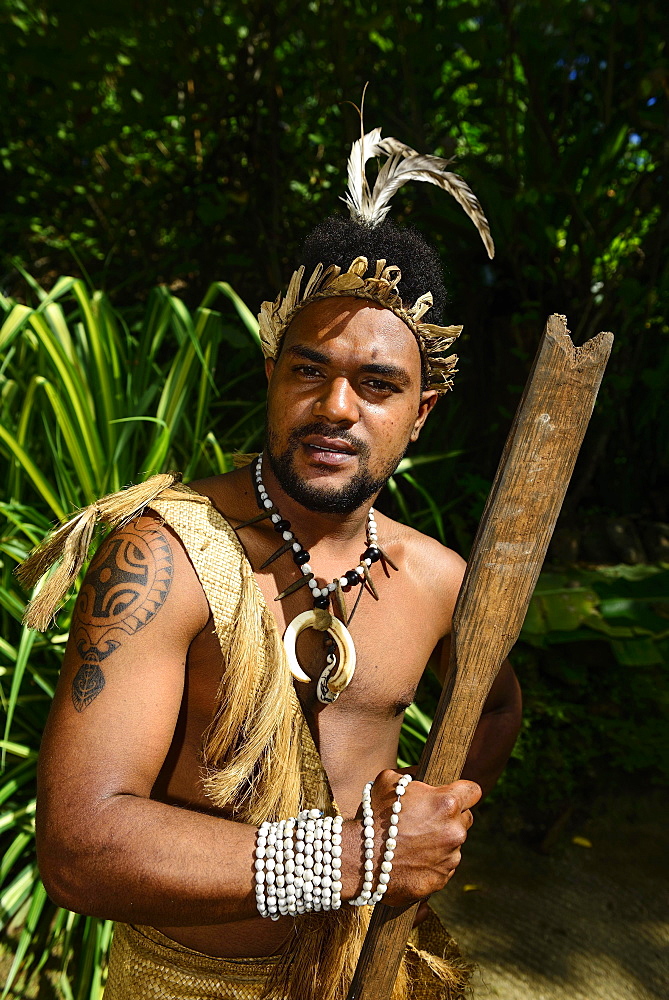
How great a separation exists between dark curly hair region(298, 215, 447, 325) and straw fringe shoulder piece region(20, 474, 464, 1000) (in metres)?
0.53

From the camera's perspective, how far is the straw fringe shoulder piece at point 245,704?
1370mm

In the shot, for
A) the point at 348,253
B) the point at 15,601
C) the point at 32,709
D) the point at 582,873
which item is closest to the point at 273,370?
the point at 348,253

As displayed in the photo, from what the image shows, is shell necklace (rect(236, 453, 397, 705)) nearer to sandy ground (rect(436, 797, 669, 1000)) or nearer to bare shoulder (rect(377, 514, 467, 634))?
bare shoulder (rect(377, 514, 467, 634))

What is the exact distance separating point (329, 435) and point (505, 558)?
0.39 metres

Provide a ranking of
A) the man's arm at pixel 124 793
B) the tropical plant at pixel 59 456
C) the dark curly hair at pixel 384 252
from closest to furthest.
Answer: the man's arm at pixel 124 793
the dark curly hair at pixel 384 252
the tropical plant at pixel 59 456

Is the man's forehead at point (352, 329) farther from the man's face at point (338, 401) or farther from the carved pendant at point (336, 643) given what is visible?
the carved pendant at point (336, 643)

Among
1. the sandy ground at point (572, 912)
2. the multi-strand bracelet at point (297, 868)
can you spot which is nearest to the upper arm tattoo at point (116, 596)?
the multi-strand bracelet at point (297, 868)

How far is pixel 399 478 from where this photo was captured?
4090 millimetres

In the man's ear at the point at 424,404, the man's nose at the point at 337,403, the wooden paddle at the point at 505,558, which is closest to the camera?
the wooden paddle at the point at 505,558

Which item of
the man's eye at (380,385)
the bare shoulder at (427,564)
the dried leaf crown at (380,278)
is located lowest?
the bare shoulder at (427,564)

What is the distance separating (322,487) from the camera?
1.48 m

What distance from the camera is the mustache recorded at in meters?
1.46

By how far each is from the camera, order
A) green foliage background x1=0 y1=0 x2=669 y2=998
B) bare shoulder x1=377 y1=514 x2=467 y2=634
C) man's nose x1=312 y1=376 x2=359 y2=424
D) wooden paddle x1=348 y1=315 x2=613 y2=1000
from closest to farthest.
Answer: wooden paddle x1=348 y1=315 x2=613 y2=1000 → man's nose x1=312 y1=376 x2=359 y2=424 → bare shoulder x1=377 y1=514 x2=467 y2=634 → green foliage background x1=0 y1=0 x2=669 y2=998

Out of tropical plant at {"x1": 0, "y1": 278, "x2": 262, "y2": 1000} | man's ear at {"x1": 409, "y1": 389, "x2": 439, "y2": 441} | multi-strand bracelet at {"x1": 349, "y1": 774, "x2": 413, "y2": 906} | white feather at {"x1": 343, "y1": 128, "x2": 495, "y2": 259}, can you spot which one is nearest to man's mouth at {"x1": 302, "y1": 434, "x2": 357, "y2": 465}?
man's ear at {"x1": 409, "y1": 389, "x2": 439, "y2": 441}
